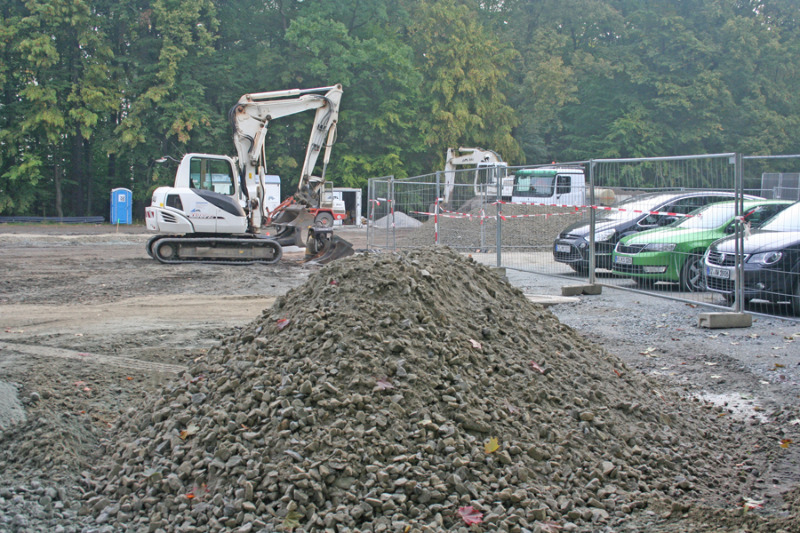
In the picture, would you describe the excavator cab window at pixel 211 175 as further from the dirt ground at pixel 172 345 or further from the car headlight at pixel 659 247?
the car headlight at pixel 659 247

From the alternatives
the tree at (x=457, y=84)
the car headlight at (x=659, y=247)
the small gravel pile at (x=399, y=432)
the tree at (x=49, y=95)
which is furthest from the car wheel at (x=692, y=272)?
the tree at (x=457, y=84)

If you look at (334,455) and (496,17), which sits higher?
(496,17)

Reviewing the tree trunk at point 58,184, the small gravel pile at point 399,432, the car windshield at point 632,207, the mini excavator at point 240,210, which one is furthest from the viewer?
the tree trunk at point 58,184

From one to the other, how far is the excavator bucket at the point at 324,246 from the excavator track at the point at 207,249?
939 mm

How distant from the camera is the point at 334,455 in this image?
3.75 meters

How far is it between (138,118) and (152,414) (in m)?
34.7

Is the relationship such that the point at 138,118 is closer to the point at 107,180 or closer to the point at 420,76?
the point at 107,180

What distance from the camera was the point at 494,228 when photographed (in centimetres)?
1797

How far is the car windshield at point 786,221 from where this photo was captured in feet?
28.3

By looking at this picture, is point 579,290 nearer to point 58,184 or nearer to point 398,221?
point 398,221

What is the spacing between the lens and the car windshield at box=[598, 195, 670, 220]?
422 inches

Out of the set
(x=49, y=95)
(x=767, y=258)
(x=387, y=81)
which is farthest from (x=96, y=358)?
(x=387, y=81)

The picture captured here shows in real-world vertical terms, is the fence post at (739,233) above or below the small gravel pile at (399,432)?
above

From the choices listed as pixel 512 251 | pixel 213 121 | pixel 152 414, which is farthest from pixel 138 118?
pixel 152 414
